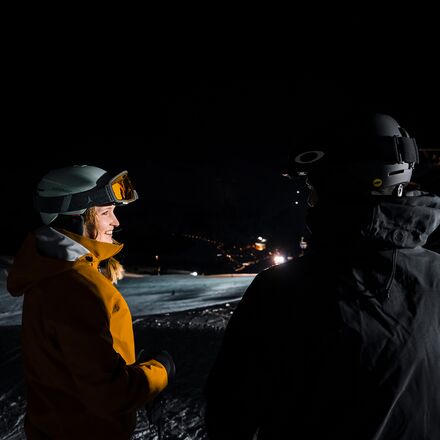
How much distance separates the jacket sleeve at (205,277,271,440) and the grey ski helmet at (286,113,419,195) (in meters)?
0.57

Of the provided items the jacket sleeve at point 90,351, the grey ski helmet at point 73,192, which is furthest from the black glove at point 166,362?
the grey ski helmet at point 73,192

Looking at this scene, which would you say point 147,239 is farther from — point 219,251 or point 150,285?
point 150,285

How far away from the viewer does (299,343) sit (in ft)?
4.08

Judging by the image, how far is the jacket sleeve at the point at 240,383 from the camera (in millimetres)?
1295

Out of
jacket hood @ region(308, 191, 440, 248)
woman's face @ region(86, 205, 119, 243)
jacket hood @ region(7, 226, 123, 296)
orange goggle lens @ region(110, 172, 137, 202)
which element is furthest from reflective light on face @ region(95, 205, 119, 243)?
jacket hood @ region(308, 191, 440, 248)

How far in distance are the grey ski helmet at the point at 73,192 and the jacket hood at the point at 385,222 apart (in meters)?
1.56

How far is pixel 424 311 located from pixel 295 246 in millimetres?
26709

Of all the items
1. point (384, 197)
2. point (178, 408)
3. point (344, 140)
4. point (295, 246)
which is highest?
point (344, 140)

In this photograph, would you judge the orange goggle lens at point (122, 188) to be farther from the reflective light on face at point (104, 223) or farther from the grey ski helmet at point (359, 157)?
the grey ski helmet at point (359, 157)

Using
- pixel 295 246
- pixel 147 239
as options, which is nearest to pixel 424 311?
pixel 295 246

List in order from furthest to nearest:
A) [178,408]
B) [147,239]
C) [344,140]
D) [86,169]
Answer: [147,239]
[178,408]
[86,169]
[344,140]

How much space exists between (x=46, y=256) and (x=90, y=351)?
1.92 feet

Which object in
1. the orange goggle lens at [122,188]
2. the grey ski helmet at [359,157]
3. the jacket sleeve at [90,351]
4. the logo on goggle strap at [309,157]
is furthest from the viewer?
the orange goggle lens at [122,188]

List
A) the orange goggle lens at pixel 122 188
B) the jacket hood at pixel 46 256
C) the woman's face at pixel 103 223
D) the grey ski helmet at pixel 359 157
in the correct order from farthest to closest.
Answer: the orange goggle lens at pixel 122 188, the woman's face at pixel 103 223, the jacket hood at pixel 46 256, the grey ski helmet at pixel 359 157
